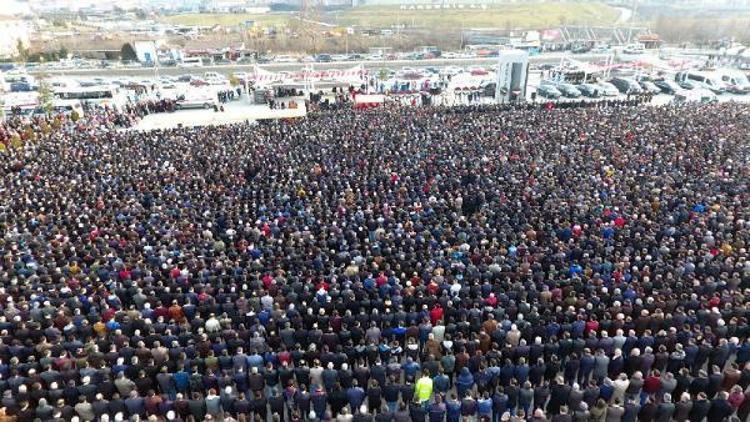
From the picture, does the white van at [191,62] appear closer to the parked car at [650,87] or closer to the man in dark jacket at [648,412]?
the parked car at [650,87]

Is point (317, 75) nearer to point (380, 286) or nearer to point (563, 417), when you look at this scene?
point (380, 286)

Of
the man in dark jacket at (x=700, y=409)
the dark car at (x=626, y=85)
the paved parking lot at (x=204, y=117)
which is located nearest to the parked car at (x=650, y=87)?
the dark car at (x=626, y=85)

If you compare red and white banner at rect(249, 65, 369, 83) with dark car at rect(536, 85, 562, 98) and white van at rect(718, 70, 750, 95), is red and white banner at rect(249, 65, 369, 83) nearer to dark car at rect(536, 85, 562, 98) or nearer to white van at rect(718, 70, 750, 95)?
dark car at rect(536, 85, 562, 98)

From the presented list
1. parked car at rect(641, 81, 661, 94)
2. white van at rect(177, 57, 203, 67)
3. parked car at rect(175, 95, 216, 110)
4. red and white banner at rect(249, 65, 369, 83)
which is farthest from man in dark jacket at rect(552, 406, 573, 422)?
white van at rect(177, 57, 203, 67)

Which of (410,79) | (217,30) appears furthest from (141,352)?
(217,30)

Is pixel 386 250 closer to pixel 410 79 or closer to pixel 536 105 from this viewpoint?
pixel 536 105

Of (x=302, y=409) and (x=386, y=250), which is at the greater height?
(x=386, y=250)
